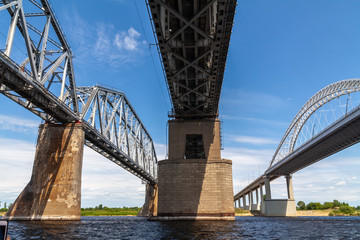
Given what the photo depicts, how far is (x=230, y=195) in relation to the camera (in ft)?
120

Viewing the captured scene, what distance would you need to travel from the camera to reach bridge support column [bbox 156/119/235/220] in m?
35.7

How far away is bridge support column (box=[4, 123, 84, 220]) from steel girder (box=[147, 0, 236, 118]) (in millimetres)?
14113

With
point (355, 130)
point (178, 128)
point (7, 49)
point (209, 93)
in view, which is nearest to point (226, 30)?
point (209, 93)

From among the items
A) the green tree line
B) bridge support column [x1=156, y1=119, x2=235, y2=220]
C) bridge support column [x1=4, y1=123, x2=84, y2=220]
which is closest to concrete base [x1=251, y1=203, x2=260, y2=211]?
the green tree line

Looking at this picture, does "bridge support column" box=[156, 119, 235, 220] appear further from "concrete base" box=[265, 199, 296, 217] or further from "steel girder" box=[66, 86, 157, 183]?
"concrete base" box=[265, 199, 296, 217]

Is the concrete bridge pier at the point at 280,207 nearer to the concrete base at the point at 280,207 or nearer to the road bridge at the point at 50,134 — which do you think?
the concrete base at the point at 280,207

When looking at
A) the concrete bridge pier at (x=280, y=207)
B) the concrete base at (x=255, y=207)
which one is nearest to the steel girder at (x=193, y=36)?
the concrete bridge pier at (x=280, y=207)

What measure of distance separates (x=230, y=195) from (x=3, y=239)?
32.6 m

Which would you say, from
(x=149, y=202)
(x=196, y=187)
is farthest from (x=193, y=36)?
(x=149, y=202)

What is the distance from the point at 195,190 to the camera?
36.3 meters

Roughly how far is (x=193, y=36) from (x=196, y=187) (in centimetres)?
1939

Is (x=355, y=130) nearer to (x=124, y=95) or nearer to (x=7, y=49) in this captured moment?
(x=124, y=95)

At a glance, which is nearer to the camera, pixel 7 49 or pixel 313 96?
pixel 7 49

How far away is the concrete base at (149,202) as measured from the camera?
9291cm
